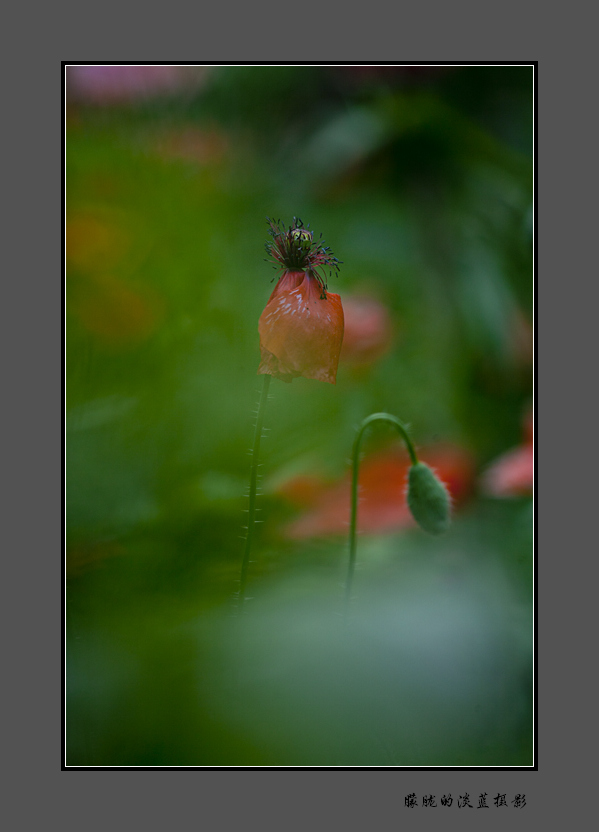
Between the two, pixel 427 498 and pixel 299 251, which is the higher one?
pixel 299 251

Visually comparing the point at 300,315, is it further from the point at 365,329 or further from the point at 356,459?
the point at 356,459

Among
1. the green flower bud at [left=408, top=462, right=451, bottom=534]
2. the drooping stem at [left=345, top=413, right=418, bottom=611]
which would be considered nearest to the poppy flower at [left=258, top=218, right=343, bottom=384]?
the drooping stem at [left=345, top=413, right=418, bottom=611]

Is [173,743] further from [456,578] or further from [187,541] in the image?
[456,578]

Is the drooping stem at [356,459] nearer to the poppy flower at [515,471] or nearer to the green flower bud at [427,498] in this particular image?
the green flower bud at [427,498]

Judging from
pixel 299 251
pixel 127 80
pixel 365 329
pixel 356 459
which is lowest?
pixel 356 459

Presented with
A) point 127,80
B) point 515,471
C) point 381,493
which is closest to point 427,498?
point 381,493

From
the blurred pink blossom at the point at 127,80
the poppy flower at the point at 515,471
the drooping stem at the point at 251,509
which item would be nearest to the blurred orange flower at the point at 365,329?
the drooping stem at the point at 251,509
